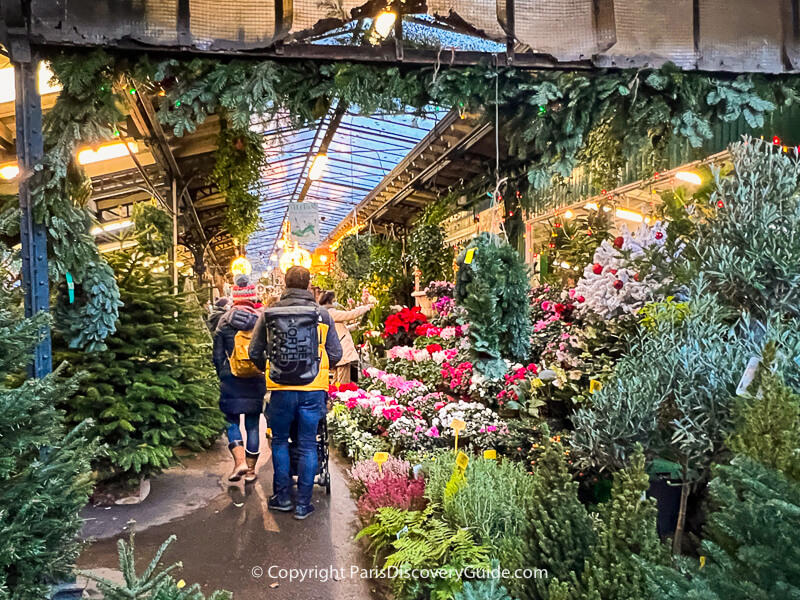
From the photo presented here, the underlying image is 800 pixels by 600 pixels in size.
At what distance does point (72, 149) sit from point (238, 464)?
283 centimetres

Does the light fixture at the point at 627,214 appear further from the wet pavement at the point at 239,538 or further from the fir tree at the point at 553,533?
the fir tree at the point at 553,533

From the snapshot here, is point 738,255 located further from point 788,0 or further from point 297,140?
point 297,140

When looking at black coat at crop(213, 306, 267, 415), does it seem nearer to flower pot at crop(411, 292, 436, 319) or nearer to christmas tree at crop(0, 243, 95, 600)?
christmas tree at crop(0, 243, 95, 600)

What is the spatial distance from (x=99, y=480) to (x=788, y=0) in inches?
212

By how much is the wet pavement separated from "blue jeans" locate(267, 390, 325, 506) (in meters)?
0.27

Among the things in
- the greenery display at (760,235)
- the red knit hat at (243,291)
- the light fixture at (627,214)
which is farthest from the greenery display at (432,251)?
the greenery display at (760,235)

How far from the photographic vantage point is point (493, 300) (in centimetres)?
338

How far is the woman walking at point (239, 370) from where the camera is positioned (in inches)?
163

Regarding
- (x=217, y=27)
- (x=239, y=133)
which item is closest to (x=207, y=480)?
(x=239, y=133)

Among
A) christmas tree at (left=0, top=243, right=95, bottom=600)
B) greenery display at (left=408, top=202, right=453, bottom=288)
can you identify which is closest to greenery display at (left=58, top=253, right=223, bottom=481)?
christmas tree at (left=0, top=243, right=95, bottom=600)

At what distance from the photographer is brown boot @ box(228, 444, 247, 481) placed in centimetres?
445

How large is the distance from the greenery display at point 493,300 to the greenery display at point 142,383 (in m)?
2.16

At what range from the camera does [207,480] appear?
4.58 m

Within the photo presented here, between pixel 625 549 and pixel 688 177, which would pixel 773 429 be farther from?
pixel 688 177
